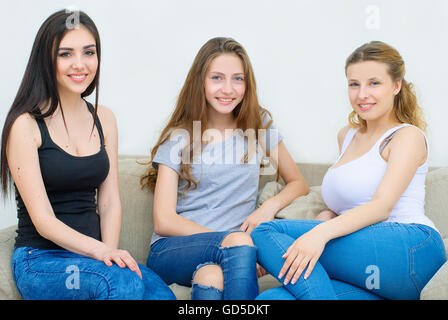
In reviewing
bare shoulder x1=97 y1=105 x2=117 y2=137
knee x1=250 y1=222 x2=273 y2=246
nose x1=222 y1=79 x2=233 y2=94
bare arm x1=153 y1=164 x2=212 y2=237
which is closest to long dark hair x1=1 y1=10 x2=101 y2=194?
bare shoulder x1=97 y1=105 x2=117 y2=137

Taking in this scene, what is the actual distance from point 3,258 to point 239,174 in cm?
84

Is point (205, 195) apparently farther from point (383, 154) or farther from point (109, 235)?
point (383, 154)

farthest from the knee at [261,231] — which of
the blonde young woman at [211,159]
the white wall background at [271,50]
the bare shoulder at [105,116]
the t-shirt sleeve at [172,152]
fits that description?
the white wall background at [271,50]

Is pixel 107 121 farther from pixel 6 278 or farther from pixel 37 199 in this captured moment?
pixel 6 278

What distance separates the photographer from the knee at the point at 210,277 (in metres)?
1.60

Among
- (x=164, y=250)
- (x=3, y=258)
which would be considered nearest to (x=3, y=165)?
(x=3, y=258)

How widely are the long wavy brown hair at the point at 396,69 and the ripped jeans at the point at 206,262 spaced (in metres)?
0.70

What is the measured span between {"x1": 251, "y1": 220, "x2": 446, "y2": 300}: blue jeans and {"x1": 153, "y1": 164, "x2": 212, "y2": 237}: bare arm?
335mm

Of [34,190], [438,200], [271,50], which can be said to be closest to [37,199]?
[34,190]

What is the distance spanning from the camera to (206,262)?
1.73 metres

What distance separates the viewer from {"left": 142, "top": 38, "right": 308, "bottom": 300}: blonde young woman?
6.22 ft

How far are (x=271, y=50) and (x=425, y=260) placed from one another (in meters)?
1.27

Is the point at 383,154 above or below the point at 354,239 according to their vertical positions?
above

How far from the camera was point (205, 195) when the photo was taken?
6.52 feet
